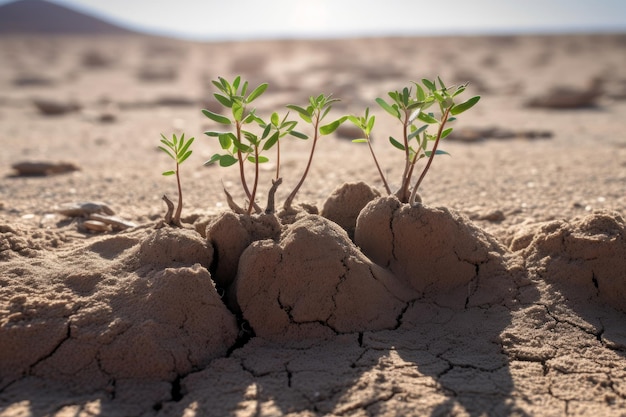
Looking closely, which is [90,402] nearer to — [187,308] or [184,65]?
[187,308]

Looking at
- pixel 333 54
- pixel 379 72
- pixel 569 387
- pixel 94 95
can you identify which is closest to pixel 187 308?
pixel 569 387

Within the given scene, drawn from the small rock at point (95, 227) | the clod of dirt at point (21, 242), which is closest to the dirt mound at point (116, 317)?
the clod of dirt at point (21, 242)

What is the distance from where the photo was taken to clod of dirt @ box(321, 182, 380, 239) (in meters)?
3.15

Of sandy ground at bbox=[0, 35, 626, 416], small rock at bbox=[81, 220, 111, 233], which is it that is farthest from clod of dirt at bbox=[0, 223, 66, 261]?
small rock at bbox=[81, 220, 111, 233]

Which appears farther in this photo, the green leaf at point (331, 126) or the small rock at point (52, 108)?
the small rock at point (52, 108)

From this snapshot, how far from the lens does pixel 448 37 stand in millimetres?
35469

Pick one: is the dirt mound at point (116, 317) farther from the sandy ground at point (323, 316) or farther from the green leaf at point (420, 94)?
the green leaf at point (420, 94)

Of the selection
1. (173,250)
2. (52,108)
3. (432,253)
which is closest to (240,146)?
(173,250)

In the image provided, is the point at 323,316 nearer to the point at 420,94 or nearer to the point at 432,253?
the point at 432,253

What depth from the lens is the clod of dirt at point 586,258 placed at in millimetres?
2729

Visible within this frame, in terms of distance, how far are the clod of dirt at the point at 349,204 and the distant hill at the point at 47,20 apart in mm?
49231

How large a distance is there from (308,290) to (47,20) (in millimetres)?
53243

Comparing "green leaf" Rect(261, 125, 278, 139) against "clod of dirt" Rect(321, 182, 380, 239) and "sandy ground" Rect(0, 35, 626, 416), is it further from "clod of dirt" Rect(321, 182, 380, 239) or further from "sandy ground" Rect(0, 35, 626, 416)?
"clod of dirt" Rect(321, 182, 380, 239)

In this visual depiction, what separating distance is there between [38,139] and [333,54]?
84.9 feet
